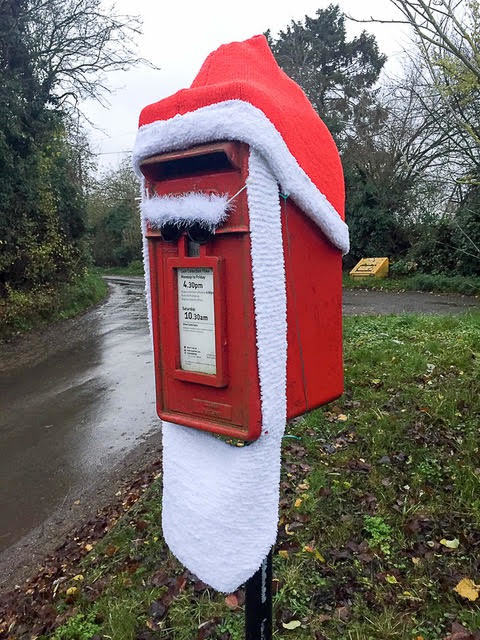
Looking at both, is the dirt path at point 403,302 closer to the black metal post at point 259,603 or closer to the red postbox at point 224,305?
the red postbox at point 224,305

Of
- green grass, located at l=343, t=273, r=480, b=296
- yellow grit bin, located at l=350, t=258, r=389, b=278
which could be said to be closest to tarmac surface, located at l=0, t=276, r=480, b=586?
green grass, located at l=343, t=273, r=480, b=296

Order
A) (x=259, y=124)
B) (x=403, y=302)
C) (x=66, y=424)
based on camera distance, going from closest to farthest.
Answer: (x=259, y=124) < (x=66, y=424) < (x=403, y=302)

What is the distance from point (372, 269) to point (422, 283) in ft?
7.36

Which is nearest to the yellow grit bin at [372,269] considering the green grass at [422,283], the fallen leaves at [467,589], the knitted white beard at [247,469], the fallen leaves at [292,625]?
the green grass at [422,283]

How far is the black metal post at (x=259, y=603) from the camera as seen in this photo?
1599 millimetres

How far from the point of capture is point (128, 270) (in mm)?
28562

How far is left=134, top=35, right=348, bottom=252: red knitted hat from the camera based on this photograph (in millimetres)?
1333

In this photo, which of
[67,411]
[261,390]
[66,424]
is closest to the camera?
[261,390]

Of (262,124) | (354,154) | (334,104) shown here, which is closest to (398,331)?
(262,124)

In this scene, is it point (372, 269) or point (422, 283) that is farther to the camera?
point (372, 269)

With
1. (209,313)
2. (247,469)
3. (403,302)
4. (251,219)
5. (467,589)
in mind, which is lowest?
(403,302)

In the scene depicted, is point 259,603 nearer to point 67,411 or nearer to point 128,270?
point 67,411

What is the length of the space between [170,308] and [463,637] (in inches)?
74.7

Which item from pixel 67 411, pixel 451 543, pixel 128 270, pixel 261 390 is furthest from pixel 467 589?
pixel 128 270
